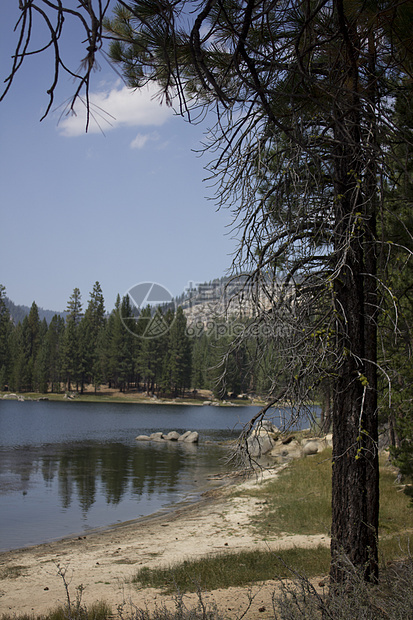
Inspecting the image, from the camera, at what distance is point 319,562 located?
7.73 metres

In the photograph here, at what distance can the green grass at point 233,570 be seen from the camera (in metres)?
7.14

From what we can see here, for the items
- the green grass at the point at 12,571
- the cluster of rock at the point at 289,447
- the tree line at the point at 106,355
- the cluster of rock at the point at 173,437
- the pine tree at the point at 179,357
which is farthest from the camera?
the pine tree at the point at 179,357

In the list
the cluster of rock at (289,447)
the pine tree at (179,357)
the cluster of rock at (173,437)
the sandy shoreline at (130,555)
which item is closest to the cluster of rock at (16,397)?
the pine tree at (179,357)

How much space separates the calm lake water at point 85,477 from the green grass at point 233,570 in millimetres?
1580

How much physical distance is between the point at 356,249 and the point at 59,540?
10782mm

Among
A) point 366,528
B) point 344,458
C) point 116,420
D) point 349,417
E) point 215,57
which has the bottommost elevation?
point 116,420

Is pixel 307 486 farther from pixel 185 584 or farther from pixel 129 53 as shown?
pixel 129 53

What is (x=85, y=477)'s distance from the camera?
20.5 meters

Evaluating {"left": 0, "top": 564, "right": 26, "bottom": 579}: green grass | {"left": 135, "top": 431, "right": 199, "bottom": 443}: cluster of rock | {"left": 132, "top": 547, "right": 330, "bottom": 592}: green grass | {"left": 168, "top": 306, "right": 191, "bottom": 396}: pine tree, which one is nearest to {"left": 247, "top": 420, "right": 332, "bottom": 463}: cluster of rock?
{"left": 135, "top": 431, "right": 199, "bottom": 443}: cluster of rock

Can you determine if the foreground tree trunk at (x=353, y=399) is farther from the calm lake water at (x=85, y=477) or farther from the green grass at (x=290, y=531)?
the calm lake water at (x=85, y=477)

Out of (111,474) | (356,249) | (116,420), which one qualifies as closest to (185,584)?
(356,249)

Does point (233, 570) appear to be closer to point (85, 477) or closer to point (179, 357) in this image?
point (85, 477)

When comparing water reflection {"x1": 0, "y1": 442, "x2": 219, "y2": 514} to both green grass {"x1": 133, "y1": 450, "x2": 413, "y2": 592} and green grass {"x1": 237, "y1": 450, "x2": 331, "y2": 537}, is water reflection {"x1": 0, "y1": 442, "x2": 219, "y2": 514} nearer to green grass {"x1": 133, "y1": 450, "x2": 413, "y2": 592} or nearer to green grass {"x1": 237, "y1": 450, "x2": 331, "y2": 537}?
green grass {"x1": 237, "y1": 450, "x2": 331, "y2": 537}

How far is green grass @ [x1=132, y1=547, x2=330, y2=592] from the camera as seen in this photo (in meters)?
7.14
